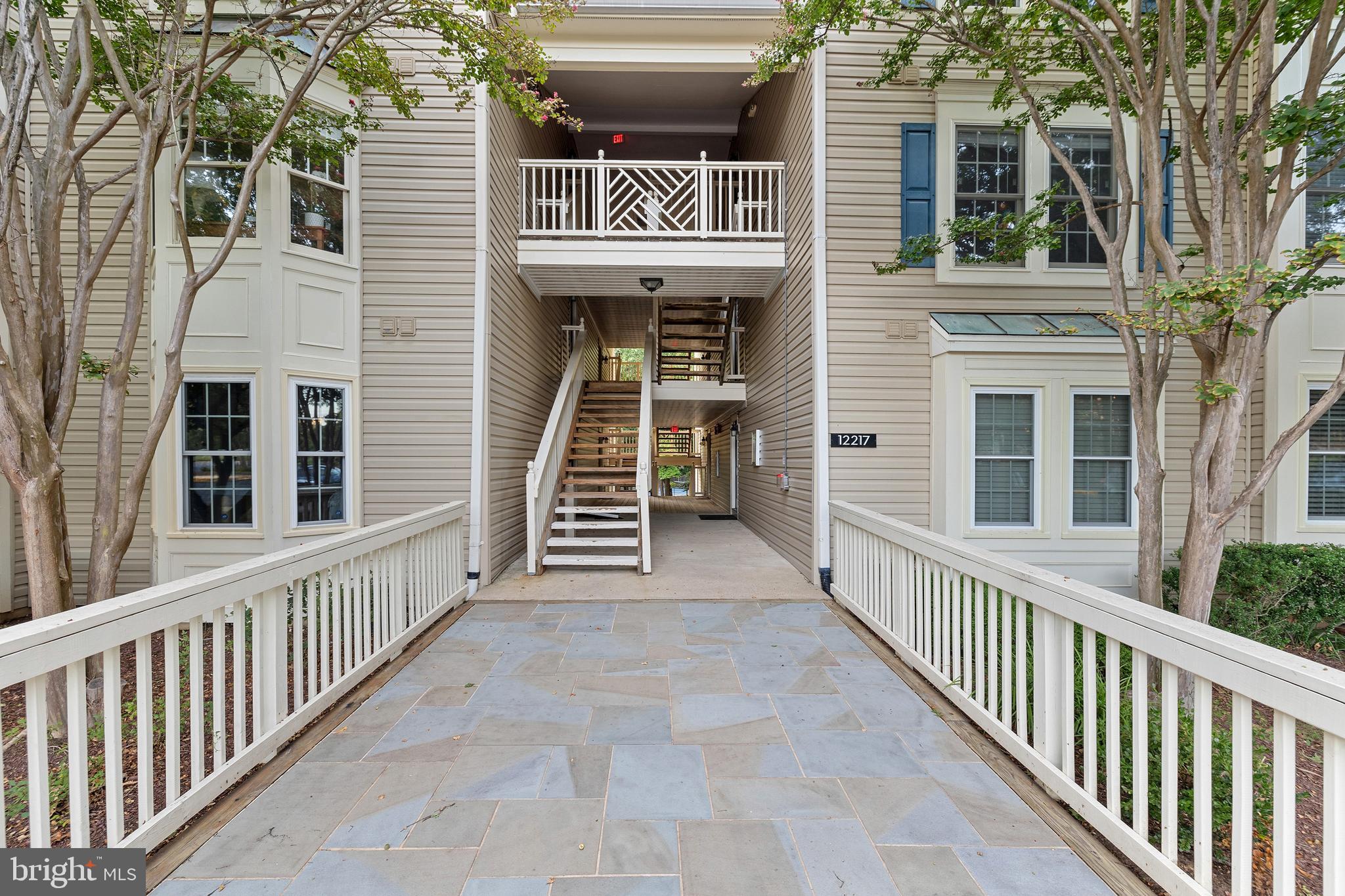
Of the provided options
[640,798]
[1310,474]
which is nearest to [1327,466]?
[1310,474]

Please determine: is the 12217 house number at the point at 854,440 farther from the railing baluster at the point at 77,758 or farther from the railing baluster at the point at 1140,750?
the railing baluster at the point at 77,758

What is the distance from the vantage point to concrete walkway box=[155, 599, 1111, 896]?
1.70 m

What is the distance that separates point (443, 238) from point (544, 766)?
457 cm

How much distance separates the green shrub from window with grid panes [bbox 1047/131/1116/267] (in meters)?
2.91

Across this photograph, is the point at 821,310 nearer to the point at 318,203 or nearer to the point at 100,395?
the point at 318,203

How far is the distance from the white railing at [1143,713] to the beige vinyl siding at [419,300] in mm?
4016

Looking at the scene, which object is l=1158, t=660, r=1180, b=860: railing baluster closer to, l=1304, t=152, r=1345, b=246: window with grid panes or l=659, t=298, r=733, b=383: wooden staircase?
l=1304, t=152, r=1345, b=246: window with grid panes

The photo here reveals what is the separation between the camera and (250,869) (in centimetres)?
173

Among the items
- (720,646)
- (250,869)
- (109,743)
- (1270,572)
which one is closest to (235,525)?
(109,743)

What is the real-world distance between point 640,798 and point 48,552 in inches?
124

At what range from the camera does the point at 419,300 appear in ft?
16.4

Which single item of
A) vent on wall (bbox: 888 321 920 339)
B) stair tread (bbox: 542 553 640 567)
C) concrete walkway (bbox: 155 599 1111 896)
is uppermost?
vent on wall (bbox: 888 321 920 339)

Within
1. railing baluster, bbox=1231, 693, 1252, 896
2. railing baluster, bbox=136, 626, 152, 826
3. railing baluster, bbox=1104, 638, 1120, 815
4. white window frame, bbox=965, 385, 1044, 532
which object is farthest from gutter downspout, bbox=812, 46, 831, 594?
railing baluster, bbox=136, 626, 152, 826

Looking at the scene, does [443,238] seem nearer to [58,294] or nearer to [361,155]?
[361,155]
